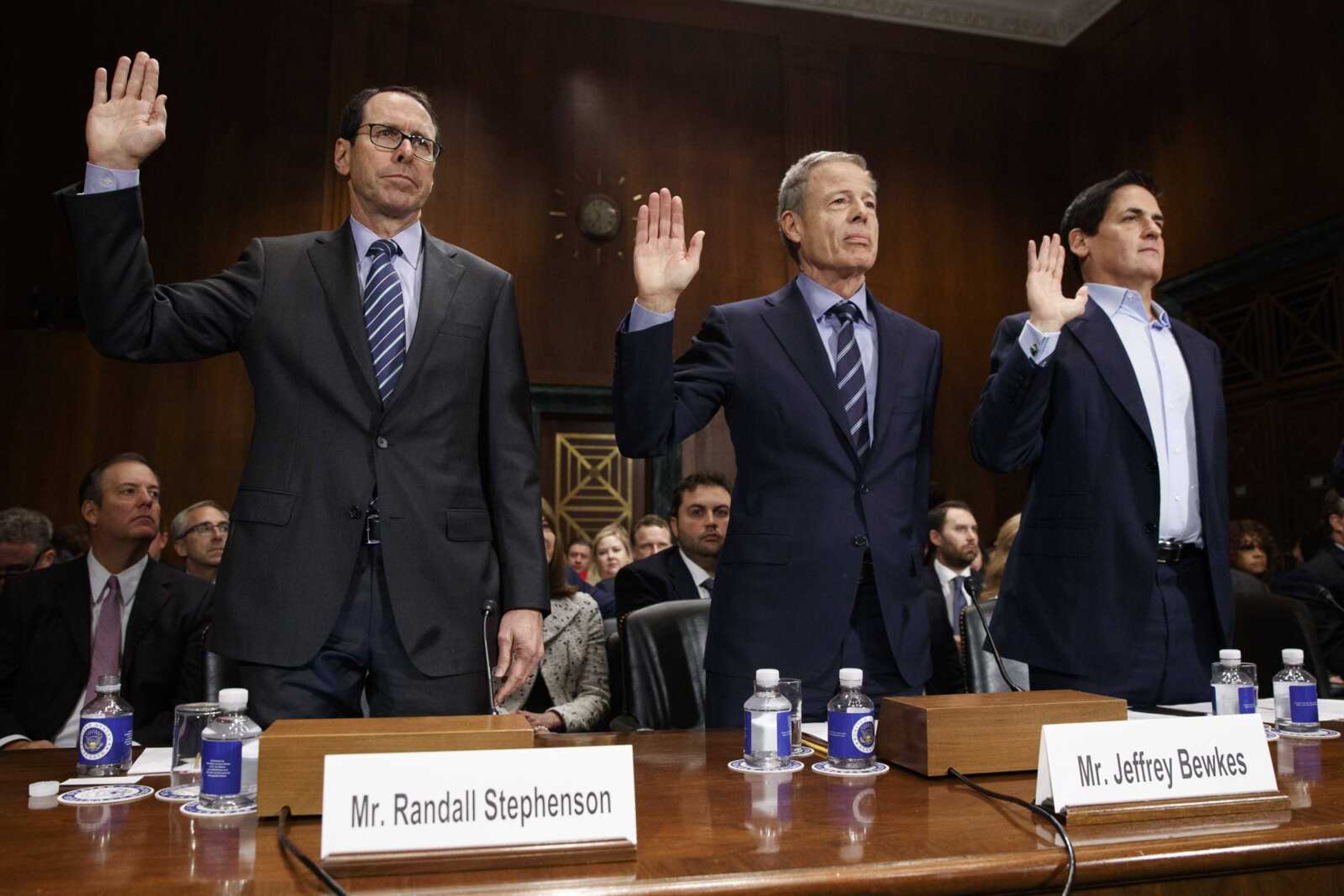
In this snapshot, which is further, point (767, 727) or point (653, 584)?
point (653, 584)

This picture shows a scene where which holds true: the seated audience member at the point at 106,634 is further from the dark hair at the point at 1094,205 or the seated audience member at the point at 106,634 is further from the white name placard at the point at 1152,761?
the white name placard at the point at 1152,761

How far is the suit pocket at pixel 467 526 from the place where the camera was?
167cm

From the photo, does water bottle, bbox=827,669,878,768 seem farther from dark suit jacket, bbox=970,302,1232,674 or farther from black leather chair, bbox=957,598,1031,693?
black leather chair, bbox=957,598,1031,693

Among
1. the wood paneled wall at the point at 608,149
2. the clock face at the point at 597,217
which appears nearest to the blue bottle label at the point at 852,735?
the wood paneled wall at the point at 608,149

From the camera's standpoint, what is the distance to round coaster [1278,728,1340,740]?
150 centimetres

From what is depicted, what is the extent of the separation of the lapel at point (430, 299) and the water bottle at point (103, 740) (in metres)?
0.59

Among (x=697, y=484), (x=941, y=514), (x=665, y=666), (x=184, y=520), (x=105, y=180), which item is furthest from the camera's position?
(x=941, y=514)

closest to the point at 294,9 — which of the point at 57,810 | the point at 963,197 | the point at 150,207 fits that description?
the point at 150,207

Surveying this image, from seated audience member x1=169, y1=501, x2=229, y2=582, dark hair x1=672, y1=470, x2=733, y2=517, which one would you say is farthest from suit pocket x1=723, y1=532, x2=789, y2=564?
seated audience member x1=169, y1=501, x2=229, y2=582

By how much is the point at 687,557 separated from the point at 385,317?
213 cm

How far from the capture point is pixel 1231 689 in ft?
5.18

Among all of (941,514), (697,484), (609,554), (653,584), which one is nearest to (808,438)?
(653,584)

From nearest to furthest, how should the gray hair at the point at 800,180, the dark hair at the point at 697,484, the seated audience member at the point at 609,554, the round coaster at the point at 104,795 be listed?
1. the round coaster at the point at 104,795
2. the gray hair at the point at 800,180
3. the dark hair at the point at 697,484
4. the seated audience member at the point at 609,554

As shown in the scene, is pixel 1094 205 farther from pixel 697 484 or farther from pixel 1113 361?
pixel 697 484
